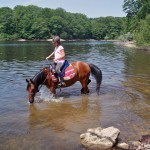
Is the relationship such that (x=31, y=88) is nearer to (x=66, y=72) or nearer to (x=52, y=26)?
(x=66, y=72)

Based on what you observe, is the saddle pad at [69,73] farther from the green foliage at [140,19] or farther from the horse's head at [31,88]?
the green foliage at [140,19]

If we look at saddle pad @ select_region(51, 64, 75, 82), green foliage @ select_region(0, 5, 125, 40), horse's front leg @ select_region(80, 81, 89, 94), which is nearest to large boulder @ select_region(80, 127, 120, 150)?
saddle pad @ select_region(51, 64, 75, 82)

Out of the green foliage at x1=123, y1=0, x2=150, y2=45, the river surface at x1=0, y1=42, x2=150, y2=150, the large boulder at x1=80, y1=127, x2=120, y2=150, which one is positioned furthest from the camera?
the green foliage at x1=123, y1=0, x2=150, y2=45

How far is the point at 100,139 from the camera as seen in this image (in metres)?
7.84

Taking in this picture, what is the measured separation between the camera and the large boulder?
7.71m

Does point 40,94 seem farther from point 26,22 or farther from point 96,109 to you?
point 26,22

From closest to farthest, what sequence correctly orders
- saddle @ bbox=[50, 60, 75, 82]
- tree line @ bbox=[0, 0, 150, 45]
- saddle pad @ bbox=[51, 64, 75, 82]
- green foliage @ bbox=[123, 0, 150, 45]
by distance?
A: saddle @ bbox=[50, 60, 75, 82] < saddle pad @ bbox=[51, 64, 75, 82] < green foliage @ bbox=[123, 0, 150, 45] < tree line @ bbox=[0, 0, 150, 45]

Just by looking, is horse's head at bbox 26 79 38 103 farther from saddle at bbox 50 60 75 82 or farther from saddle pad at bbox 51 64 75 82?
saddle pad at bbox 51 64 75 82

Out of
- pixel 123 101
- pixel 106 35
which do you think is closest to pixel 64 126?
pixel 123 101

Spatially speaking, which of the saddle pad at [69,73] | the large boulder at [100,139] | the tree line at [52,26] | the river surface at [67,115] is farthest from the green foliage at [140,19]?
the large boulder at [100,139]

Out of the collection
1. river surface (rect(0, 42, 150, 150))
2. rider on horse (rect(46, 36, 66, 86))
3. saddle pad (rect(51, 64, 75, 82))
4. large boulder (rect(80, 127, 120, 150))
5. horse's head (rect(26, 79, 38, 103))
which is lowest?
river surface (rect(0, 42, 150, 150))

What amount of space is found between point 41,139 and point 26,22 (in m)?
151

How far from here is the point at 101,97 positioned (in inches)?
533

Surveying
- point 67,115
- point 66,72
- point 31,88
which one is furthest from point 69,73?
Answer: point 67,115
